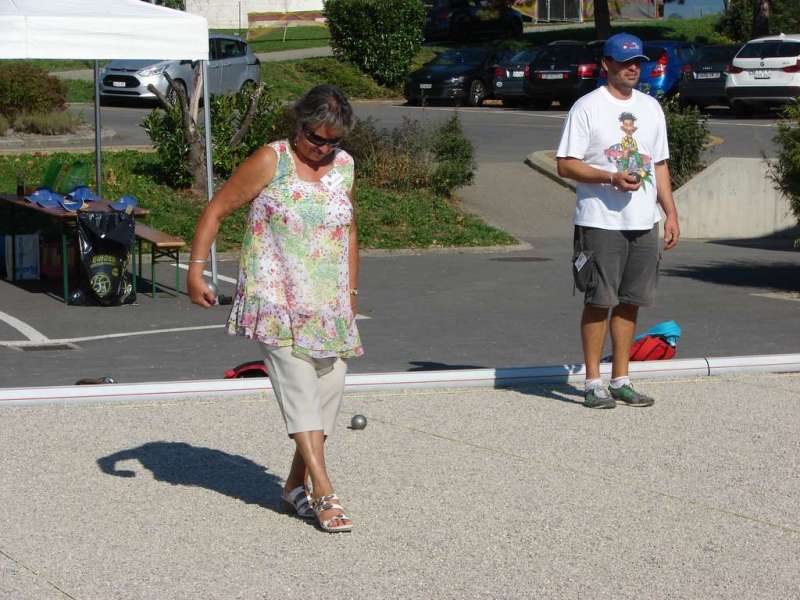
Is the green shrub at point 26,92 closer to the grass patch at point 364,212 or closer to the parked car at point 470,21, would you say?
the grass patch at point 364,212

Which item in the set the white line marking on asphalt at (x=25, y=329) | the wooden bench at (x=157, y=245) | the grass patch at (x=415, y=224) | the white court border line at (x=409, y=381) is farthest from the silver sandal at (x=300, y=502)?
the grass patch at (x=415, y=224)

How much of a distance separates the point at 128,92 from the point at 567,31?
26604 mm

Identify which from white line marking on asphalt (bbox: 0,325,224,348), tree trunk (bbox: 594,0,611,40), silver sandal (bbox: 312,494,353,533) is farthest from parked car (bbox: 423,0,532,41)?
silver sandal (bbox: 312,494,353,533)

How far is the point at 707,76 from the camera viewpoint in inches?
1296

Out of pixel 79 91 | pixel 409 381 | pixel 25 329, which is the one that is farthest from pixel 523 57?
pixel 409 381

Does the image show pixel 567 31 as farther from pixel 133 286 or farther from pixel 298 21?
pixel 133 286

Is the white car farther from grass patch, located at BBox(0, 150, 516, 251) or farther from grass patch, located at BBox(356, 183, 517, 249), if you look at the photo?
grass patch, located at BBox(356, 183, 517, 249)

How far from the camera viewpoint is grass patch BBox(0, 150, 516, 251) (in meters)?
17.2

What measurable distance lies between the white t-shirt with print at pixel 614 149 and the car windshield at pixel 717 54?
26384 millimetres

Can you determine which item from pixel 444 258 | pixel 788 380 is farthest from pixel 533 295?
pixel 788 380

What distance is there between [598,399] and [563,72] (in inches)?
1056

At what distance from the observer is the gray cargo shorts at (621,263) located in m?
7.29

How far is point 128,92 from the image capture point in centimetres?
3084

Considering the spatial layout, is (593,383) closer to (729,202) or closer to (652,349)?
(652,349)
